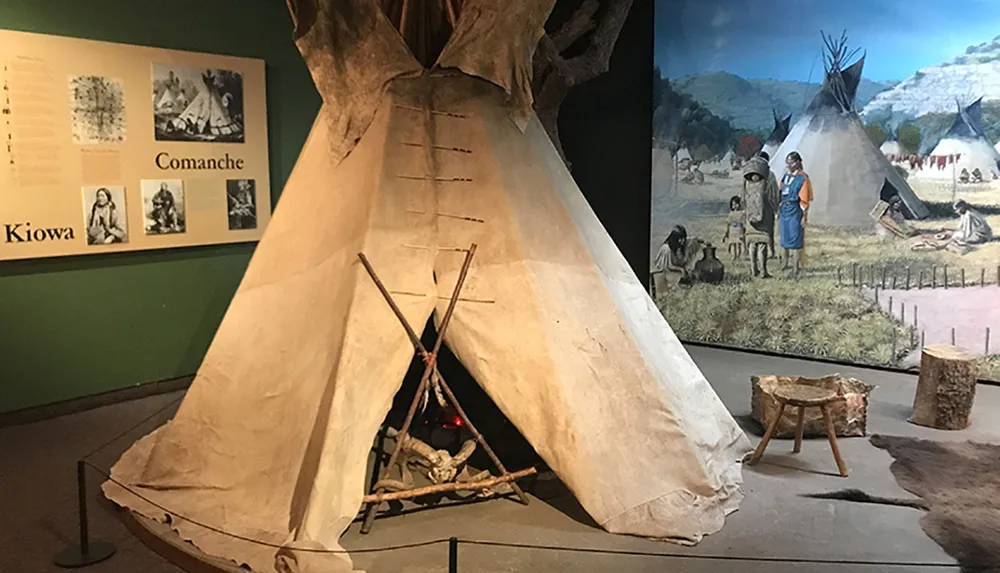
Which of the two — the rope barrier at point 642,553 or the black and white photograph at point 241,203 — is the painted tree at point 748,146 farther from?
the rope barrier at point 642,553

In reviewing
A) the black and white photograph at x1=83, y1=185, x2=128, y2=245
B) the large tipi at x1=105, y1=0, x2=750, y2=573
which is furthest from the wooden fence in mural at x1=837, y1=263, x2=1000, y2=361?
the black and white photograph at x1=83, y1=185, x2=128, y2=245

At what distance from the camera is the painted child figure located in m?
6.55

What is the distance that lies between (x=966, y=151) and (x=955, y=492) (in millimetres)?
2792

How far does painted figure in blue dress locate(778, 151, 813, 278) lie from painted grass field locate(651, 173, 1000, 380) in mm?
71

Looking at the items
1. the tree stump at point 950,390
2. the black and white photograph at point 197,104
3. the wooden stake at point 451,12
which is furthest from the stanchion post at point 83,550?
the tree stump at point 950,390

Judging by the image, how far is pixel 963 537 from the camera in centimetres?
326

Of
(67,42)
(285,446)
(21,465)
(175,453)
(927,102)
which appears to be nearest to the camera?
(285,446)

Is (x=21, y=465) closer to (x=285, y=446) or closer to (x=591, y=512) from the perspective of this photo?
(x=285, y=446)

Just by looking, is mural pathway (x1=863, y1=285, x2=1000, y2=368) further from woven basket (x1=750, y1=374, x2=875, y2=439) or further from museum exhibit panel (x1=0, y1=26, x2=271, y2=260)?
museum exhibit panel (x1=0, y1=26, x2=271, y2=260)

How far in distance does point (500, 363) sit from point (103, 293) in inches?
114

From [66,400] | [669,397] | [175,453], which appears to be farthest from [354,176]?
[66,400]

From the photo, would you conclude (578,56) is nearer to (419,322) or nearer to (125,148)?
(419,322)

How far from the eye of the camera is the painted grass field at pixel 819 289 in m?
5.75

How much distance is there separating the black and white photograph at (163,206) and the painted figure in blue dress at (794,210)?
4.10 m
